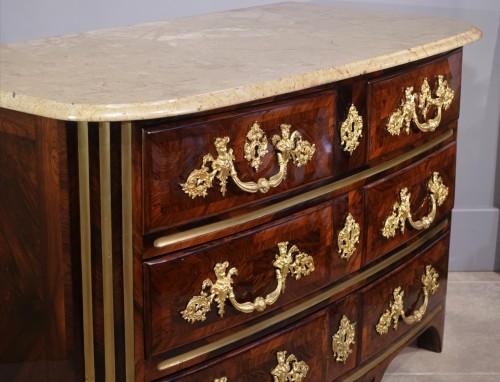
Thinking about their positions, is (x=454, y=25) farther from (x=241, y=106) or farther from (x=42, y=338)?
(x=42, y=338)

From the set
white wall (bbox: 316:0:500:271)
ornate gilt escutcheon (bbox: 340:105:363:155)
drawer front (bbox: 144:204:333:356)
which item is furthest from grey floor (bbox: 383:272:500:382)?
ornate gilt escutcheon (bbox: 340:105:363:155)

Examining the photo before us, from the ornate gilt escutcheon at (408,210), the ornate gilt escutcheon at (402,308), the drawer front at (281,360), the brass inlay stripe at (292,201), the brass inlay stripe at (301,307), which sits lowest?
the ornate gilt escutcheon at (402,308)

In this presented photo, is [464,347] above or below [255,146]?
below

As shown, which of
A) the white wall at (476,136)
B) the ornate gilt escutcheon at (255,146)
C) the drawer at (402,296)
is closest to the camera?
the ornate gilt escutcheon at (255,146)

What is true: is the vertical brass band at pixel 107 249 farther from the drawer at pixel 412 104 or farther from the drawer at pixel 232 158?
the drawer at pixel 412 104

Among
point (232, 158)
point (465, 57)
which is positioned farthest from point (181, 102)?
point (465, 57)

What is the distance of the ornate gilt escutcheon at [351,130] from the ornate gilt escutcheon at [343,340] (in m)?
0.37

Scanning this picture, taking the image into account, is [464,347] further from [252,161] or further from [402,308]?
[252,161]

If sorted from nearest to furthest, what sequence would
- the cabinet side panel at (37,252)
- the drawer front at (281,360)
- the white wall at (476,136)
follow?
the cabinet side panel at (37,252) → the drawer front at (281,360) → the white wall at (476,136)

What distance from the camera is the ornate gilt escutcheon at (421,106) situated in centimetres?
203

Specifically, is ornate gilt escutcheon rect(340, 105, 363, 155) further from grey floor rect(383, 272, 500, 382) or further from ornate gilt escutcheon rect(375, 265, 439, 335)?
grey floor rect(383, 272, 500, 382)

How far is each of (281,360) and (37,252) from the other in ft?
1.75

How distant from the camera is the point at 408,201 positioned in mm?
2164

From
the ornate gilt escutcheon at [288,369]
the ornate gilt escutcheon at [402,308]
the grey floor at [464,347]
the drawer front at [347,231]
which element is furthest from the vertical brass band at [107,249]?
the grey floor at [464,347]
